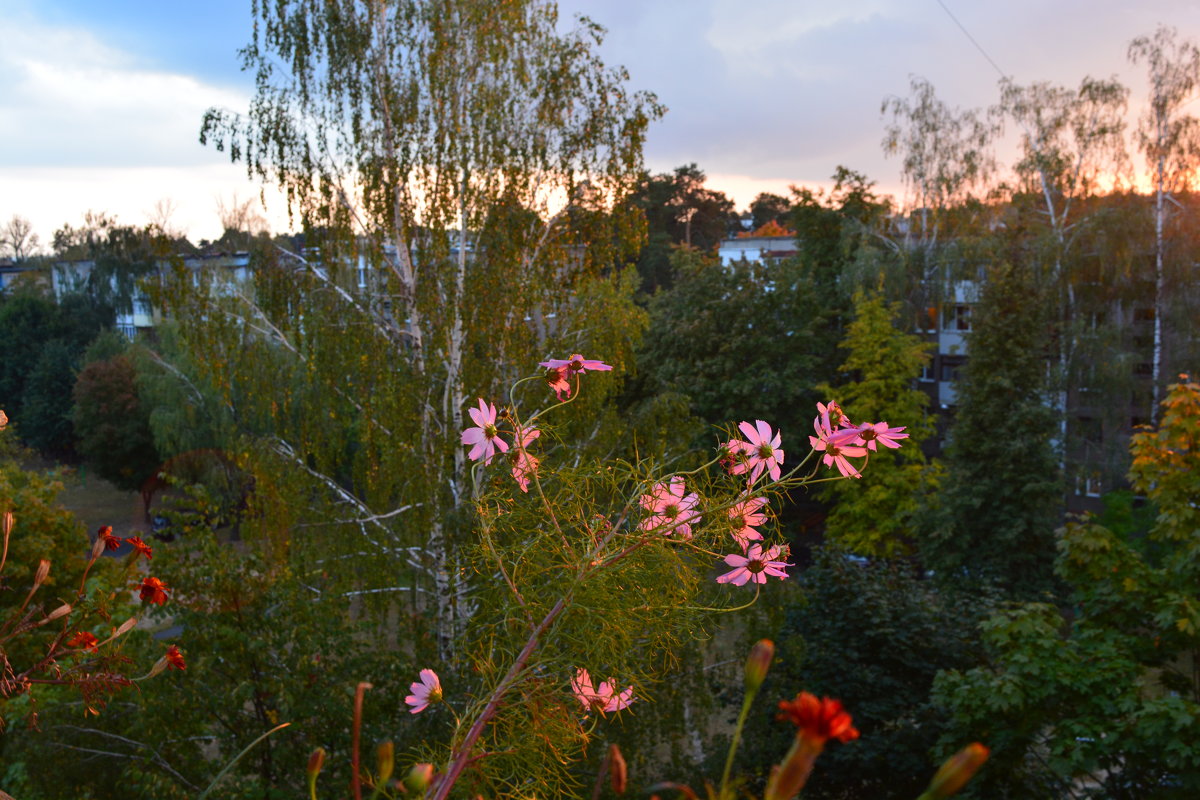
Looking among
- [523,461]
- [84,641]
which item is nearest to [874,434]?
[523,461]

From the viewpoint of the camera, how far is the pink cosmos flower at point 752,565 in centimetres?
212

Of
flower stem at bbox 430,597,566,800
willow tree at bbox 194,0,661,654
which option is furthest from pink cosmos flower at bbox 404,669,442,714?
willow tree at bbox 194,0,661,654

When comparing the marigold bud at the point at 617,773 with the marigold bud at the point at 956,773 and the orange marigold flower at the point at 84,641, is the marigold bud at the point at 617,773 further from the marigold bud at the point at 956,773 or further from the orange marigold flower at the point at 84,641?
the orange marigold flower at the point at 84,641

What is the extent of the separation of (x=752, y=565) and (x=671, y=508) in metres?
0.24

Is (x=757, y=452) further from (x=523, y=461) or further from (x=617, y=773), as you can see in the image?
(x=617, y=773)

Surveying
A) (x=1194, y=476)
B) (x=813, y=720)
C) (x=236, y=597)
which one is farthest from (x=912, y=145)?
(x=813, y=720)

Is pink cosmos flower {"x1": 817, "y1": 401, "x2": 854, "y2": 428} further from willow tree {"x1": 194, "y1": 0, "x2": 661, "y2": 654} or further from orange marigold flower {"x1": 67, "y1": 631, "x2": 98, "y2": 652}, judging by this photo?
willow tree {"x1": 194, "y1": 0, "x2": 661, "y2": 654}

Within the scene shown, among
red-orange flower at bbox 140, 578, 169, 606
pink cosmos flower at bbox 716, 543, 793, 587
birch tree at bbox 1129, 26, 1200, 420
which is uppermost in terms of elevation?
birch tree at bbox 1129, 26, 1200, 420

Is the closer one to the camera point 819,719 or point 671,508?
point 819,719

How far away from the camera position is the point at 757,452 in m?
2.11

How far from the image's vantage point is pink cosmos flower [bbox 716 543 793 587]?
2123 mm

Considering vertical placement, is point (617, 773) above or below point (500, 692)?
above

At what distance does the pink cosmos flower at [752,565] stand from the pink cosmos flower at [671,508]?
0.13 m

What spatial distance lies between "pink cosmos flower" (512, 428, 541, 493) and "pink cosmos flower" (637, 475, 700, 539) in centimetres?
28
